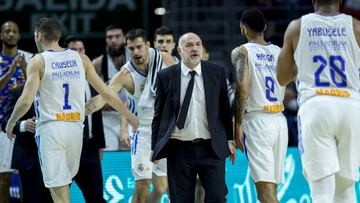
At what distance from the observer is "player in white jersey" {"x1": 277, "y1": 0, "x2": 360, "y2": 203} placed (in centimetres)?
755

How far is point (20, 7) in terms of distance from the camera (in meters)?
14.8

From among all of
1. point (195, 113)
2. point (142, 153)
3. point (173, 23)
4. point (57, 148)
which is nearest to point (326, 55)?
point (195, 113)

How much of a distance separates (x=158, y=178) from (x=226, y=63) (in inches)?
262

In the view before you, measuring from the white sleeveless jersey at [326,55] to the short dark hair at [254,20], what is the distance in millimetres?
2130

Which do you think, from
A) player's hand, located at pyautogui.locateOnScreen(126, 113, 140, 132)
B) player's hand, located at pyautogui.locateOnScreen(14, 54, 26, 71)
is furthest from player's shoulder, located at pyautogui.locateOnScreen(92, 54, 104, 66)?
player's hand, located at pyautogui.locateOnScreen(126, 113, 140, 132)

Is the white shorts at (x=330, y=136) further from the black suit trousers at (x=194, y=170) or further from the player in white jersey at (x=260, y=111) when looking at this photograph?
the player in white jersey at (x=260, y=111)

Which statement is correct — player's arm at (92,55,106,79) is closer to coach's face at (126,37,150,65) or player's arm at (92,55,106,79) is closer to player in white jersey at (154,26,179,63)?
player in white jersey at (154,26,179,63)

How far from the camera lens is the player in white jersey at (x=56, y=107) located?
970 centimetres

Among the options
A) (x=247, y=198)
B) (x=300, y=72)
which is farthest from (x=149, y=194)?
(x=300, y=72)

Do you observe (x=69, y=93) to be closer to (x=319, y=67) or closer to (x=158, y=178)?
(x=158, y=178)

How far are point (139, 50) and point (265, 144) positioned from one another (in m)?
2.09

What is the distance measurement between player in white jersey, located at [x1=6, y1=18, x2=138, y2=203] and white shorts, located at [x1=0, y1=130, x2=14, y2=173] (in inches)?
93.9

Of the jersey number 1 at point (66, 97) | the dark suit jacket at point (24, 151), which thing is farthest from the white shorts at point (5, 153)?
the jersey number 1 at point (66, 97)

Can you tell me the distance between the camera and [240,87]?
973 centimetres
